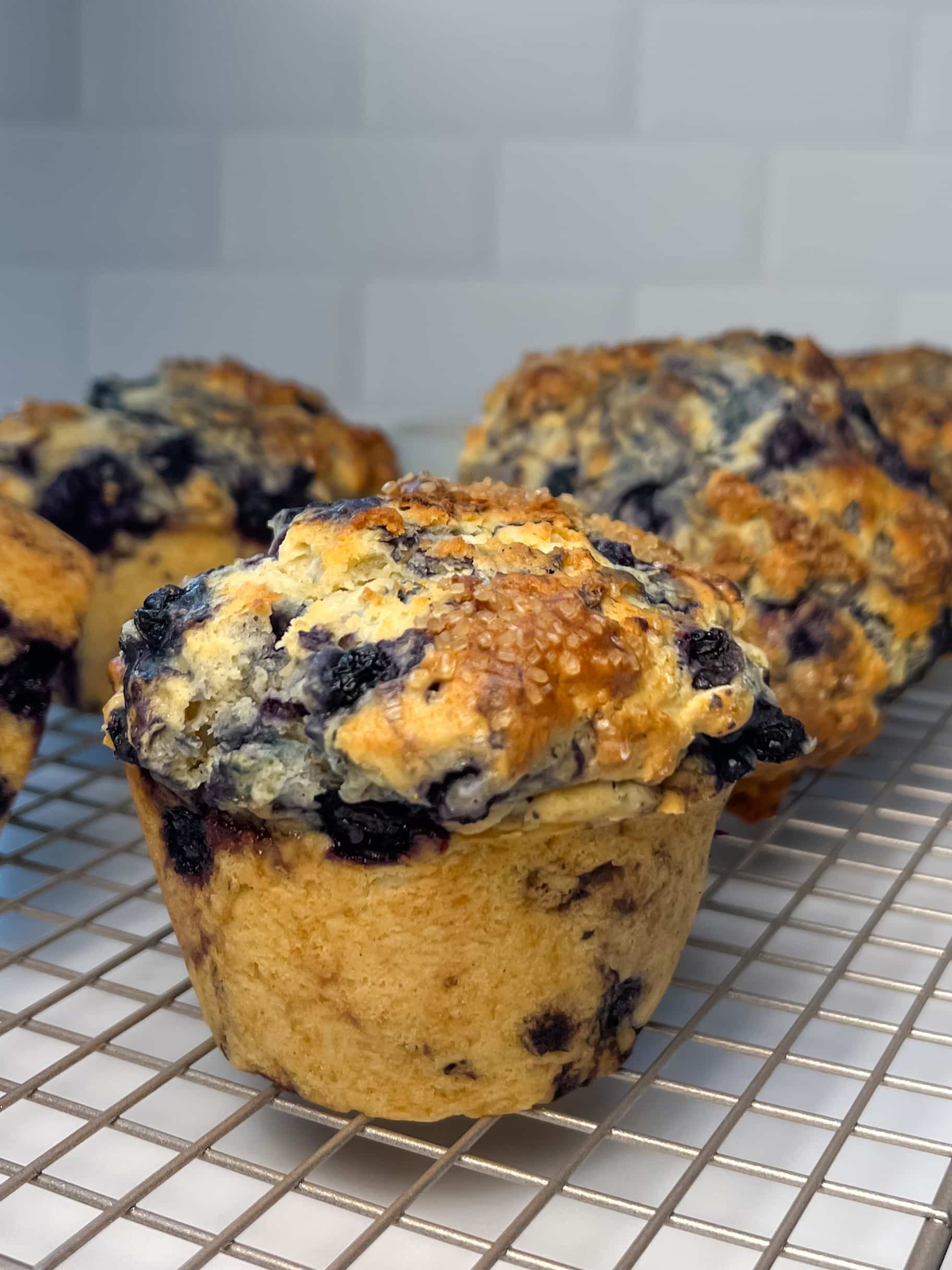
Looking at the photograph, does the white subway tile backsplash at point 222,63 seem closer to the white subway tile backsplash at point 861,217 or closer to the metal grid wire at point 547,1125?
the white subway tile backsplash at point 861,217

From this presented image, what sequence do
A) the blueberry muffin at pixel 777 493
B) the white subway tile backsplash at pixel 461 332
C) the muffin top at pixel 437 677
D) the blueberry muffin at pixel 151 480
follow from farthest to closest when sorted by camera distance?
the white subway tile backsplash at pixel 461 332, the blueberry muffin at pixel 151 480, the blueberry muffin at pixel 777 493, the muffin top at pixel 437 677

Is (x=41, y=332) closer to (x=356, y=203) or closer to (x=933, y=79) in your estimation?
(x=356, y=203)

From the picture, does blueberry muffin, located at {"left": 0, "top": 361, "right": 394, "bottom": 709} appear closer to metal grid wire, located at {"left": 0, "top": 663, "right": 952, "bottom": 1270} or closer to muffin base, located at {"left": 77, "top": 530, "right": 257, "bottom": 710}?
muffin base, located at {"left": 77, "top": 530, "right": 257, "bottom": 710}

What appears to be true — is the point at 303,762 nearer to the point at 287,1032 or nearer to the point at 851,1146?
the point at 287,1032

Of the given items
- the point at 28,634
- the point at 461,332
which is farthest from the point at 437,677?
the point at 461,332

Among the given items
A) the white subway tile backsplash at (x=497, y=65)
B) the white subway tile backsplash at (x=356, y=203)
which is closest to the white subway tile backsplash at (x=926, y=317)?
the white subway tile backsplash at (x=497, y=65)

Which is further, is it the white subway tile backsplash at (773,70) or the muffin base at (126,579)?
the white subway tile backsplash at (773,70)

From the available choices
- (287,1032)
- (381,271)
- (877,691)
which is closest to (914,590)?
(877,691)
